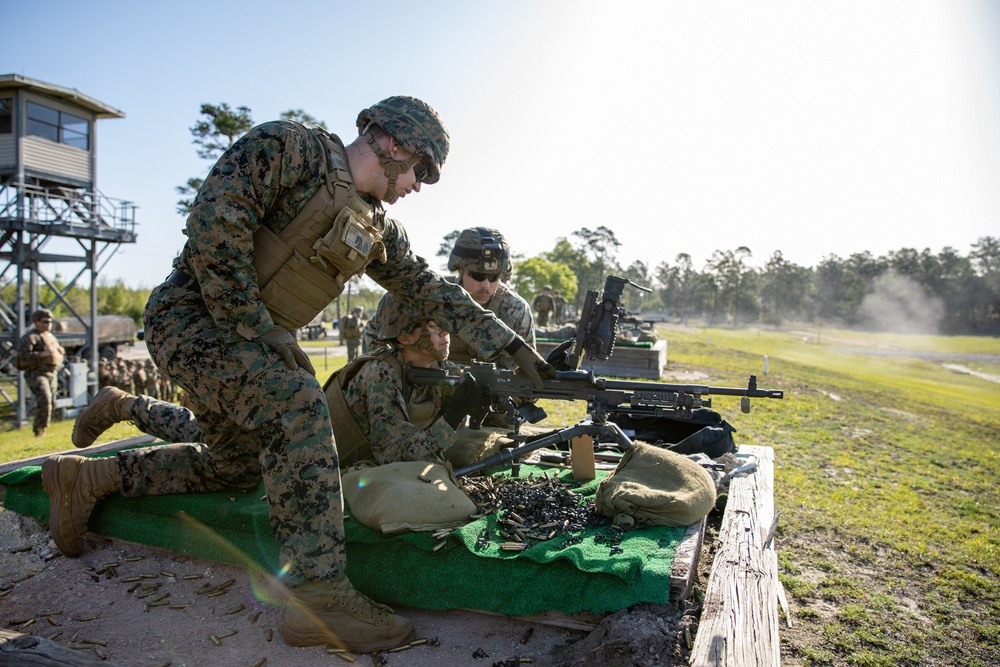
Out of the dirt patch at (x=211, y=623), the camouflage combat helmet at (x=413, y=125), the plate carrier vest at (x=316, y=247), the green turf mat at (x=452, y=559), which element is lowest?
the dirt patch at (x=211, y=623)

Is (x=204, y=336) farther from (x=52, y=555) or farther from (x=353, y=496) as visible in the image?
(x=52, y=555)

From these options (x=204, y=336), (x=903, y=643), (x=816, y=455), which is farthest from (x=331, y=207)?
(x=816, y=455)

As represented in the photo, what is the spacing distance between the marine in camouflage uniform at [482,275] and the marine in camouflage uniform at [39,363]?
424 inches

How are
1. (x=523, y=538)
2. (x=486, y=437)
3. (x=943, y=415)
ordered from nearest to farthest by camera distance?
(x=523, y=538)
(x=486, y=437)
(x=943, y=415)

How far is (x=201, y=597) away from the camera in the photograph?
134 inches

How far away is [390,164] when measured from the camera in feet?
A: 10.6

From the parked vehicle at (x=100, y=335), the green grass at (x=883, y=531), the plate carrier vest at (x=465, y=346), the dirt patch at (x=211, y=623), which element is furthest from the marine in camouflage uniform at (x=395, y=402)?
the parked vehicle at (x=100, y=335)

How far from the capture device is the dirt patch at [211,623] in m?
2.74

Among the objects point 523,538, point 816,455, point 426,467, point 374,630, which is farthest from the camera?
point 816,455

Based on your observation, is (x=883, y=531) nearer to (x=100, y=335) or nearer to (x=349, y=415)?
(x=349, y=415)

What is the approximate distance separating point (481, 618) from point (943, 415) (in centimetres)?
1537

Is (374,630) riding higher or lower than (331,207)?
lower

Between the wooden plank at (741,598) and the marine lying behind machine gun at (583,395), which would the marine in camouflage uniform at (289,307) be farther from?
the marine lying behind machine gun at (583,395)

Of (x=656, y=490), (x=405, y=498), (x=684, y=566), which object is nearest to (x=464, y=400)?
(x=405, y=498)
